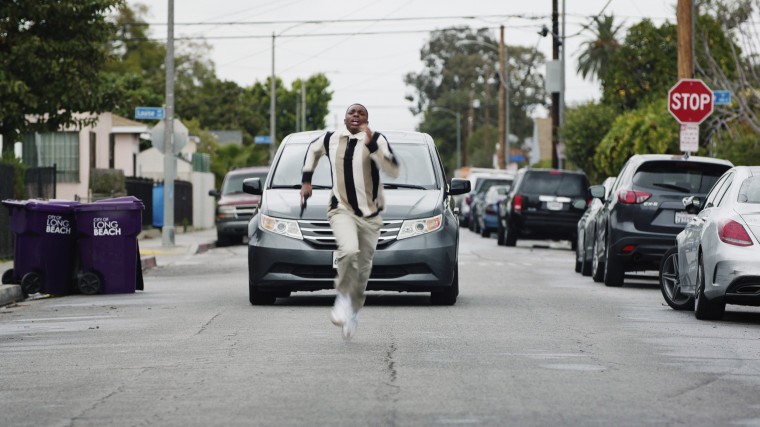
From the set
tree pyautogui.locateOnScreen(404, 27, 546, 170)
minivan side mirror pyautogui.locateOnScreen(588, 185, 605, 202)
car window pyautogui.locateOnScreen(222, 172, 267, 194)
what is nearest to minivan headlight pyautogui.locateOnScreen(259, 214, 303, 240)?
minivan side mirror pyautogui.locateOnScreen(588, 185, 605, 202)

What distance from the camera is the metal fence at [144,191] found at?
38.3 metres

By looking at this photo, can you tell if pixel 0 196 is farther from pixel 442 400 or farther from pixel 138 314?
pixel 442 400

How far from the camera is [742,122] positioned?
32812 mm

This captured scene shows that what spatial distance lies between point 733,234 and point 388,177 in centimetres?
397

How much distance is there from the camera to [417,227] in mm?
14891

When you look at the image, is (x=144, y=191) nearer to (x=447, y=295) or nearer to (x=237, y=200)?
(x=237, y=200)

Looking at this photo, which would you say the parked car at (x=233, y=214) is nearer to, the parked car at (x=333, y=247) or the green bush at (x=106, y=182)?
the green bush at (x=106, y=182)

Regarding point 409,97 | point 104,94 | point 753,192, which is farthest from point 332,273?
point 409,97

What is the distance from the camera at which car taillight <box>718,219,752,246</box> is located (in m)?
13.5

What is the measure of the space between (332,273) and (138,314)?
2001 millimetres

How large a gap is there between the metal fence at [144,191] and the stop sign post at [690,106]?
1695cm

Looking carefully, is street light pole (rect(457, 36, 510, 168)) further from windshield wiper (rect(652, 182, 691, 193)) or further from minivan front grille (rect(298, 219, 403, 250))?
minivan front grille (rect(298, 219, 403, 250))

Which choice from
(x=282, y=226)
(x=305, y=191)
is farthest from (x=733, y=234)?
(x=282, y=226)

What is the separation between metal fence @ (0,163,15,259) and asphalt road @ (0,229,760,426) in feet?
27.0
